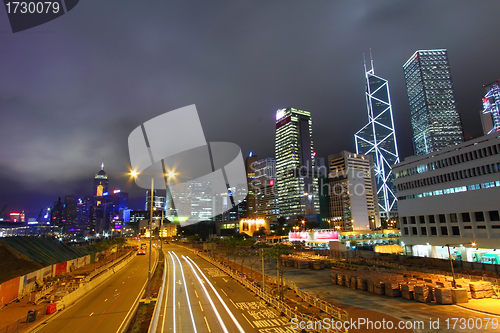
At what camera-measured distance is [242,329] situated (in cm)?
1656

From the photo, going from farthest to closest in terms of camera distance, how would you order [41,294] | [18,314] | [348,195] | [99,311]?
[348,195] → [41,294] → [18,314] → [99,311]

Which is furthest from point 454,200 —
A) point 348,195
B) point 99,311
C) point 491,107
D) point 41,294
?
point 491,107

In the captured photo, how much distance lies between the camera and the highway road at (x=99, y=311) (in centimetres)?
1772

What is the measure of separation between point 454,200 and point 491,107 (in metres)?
163

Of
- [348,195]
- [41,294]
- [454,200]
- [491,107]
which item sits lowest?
[41,294]

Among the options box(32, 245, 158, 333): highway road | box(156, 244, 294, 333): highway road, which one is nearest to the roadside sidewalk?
box(32, 245, 158, 333): highway road

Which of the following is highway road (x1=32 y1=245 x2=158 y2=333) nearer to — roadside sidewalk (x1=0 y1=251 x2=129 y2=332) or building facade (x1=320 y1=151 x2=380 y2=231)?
roadside sidewalk (x1=0 y1=251 x2=129 y2=332)

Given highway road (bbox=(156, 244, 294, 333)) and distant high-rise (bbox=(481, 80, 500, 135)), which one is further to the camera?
distant high-rise (bbox=(481, 80, 500, 135))

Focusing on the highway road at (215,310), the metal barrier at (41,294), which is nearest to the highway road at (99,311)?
the highway road at (215,310)

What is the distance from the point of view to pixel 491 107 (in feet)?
555

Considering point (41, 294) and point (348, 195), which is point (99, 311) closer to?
point (41, 294)

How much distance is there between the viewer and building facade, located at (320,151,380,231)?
161 metres

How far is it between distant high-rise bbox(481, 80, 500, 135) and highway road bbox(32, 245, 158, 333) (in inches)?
8311

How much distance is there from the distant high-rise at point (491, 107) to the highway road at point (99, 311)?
8311 inches
